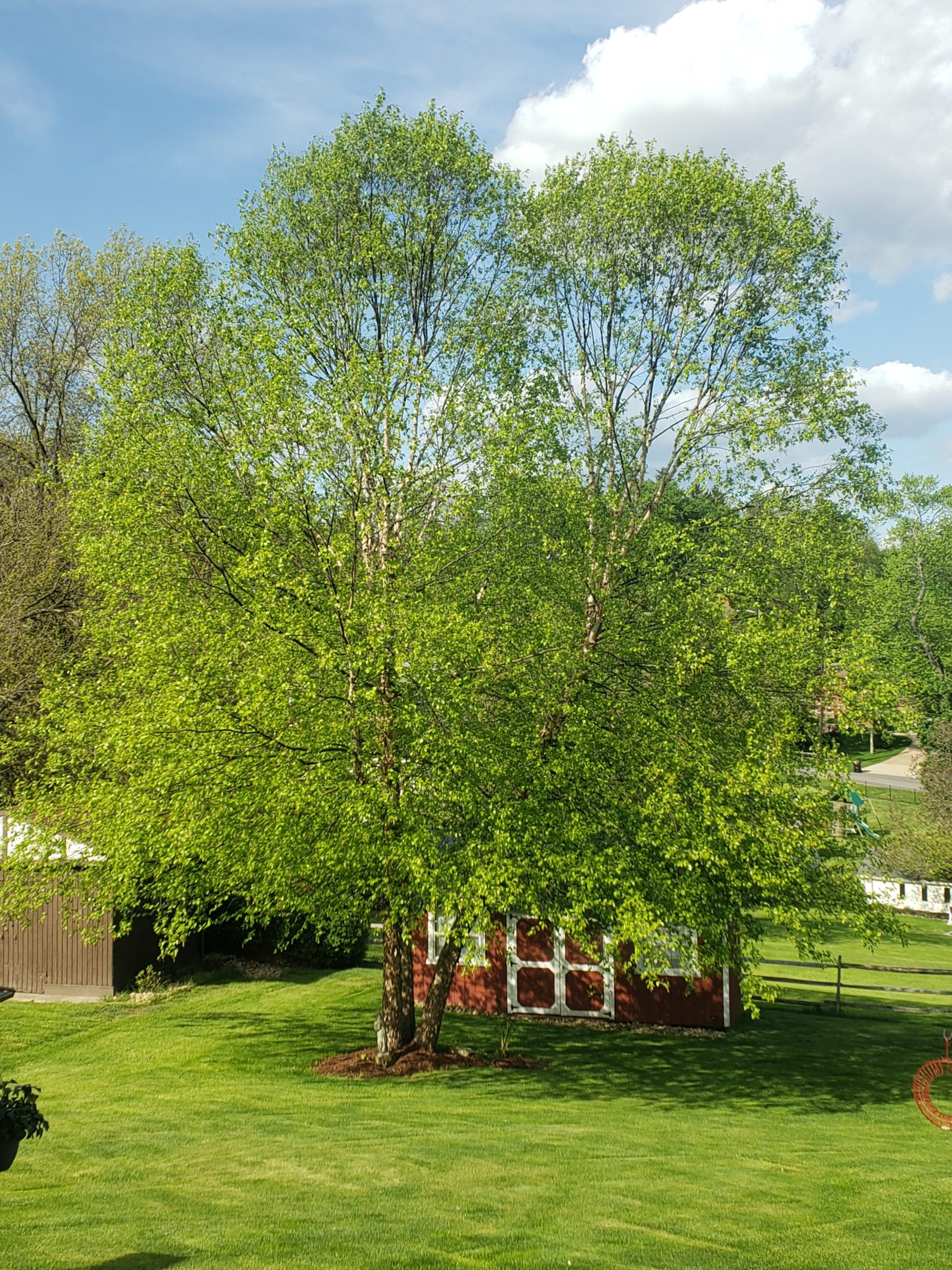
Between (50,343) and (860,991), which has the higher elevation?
(50,343)

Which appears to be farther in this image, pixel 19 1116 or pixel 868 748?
pixel 868 748

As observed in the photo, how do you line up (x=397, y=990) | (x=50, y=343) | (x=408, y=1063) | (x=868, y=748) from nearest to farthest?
(x=408, y=1063) < (x=397, y=990) < (x=50, y=343) < (x=868, y=748)

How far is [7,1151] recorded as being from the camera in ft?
26.1

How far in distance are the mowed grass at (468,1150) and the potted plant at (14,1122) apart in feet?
2.15

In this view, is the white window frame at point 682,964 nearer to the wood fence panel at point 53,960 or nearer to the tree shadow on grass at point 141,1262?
the tree shadow on grass at point 141,1262

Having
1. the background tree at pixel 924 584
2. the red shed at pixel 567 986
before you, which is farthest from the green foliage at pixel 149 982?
the background tree at pixel 924 584

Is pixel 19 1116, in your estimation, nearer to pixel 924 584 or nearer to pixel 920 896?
pixel 920 896

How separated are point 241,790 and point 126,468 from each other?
6.56 m

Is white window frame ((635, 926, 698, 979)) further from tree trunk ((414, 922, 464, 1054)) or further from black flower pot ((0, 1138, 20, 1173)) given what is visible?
black flower pot ((0, 1138, 20, 1173))

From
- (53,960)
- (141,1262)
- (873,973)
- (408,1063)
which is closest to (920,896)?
(873,973)

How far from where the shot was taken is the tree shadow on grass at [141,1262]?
7.21 m

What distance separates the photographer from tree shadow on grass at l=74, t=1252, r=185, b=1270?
7207 millimetres

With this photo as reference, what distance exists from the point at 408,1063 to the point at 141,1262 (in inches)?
408

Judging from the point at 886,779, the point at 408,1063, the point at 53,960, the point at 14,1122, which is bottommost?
the point at 408,1063
